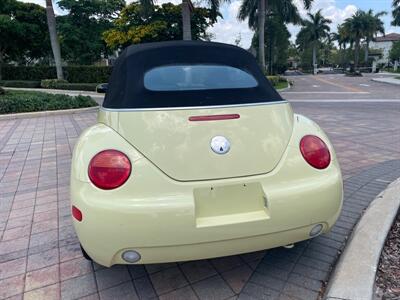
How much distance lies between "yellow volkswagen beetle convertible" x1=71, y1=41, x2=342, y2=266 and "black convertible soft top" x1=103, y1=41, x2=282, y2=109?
14 millimetres

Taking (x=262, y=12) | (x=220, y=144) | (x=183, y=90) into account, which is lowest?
(x=220, y=144)

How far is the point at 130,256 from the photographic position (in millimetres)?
1822

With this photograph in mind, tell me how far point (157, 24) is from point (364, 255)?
20.9 m

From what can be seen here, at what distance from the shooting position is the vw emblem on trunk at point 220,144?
75.0 inches

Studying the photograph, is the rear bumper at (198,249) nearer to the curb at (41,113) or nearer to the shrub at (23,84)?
the curb at (41,113)

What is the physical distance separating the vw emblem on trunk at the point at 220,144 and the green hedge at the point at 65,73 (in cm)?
2135

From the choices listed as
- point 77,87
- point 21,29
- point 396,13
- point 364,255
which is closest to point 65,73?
point 77,87

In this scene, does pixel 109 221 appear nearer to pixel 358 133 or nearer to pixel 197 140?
pixel 197 140

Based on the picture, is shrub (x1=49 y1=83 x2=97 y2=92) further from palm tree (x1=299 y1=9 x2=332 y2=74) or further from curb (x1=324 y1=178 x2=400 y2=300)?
palm tree (x1=299 y1=9 x2=332 y2=74)

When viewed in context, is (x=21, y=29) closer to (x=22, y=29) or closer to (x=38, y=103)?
(x=22, y=29)

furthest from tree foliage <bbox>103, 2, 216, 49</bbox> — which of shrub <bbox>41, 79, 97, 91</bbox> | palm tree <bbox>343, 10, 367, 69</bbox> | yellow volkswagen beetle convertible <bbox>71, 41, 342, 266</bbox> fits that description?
palm tree <bbox>343, 10, 367, 69</bbox>

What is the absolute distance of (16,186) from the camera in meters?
4.27

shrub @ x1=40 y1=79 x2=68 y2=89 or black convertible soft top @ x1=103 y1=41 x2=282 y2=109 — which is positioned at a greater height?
shrub @ x1=40 y1=79 x2=68 y2=89

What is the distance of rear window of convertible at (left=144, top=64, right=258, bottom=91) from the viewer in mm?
2305
